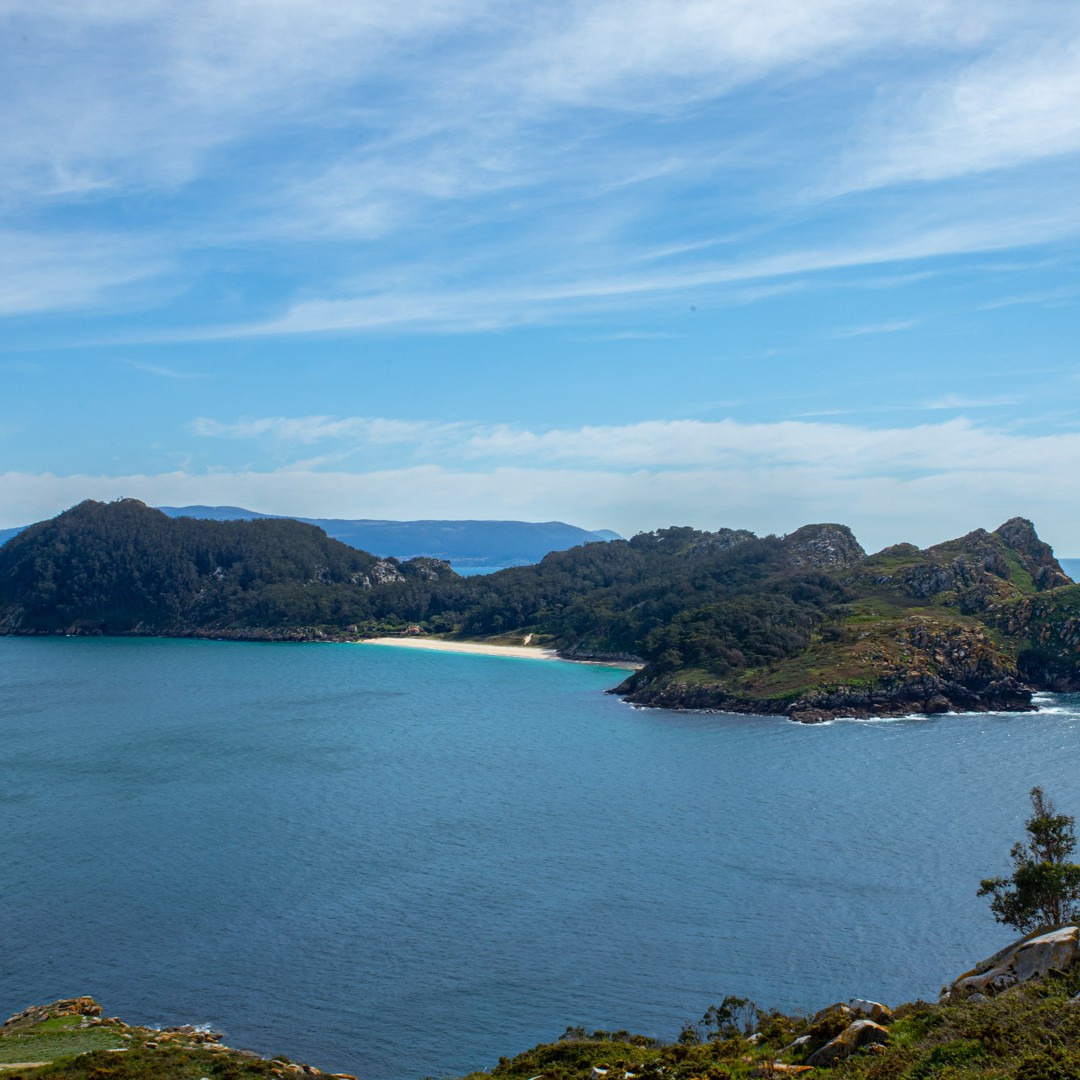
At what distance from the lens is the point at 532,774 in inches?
2928

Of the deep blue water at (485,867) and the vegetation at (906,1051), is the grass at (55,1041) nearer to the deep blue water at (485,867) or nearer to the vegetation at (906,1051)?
the deep blue water at (485,867)

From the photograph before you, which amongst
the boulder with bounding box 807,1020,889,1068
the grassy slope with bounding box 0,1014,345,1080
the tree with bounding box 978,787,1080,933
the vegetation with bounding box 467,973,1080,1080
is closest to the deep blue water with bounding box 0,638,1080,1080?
the grassy slope with bounding box 0,1014,345,1080

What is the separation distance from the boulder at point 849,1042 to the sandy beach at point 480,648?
123253mm

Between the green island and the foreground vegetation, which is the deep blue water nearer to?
the foreground vegetation

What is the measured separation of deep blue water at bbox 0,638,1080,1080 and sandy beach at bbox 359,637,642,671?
58.2 meters

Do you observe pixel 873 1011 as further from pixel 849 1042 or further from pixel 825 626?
pixel 825 626

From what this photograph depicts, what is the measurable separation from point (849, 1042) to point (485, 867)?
30053mm

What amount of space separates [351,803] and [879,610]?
264ft

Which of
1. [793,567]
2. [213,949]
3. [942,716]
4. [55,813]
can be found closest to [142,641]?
[793,567]

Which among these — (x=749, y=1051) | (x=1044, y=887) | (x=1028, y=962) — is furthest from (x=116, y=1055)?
(x=1044, y=887)

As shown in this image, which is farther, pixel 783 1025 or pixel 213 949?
pixel 213 949

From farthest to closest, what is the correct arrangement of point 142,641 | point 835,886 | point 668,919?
point 142,641
point 835,886
point 668,919

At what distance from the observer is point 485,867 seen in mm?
51938

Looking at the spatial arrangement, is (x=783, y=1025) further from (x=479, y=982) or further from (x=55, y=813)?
(x=55, y=813)
